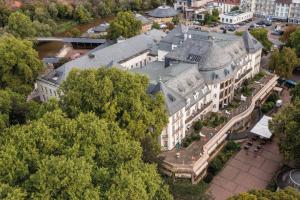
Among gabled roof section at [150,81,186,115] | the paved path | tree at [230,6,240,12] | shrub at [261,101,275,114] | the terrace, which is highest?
gabled roof section at [150,81,186,115]

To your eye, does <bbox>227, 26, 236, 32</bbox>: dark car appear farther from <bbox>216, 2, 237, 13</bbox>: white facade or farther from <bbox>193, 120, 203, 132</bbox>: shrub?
<bbox>193, 120, 203, 132</bbox>: shrub

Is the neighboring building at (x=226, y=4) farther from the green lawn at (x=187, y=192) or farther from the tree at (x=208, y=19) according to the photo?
the green lawn at (x=187, y=192)

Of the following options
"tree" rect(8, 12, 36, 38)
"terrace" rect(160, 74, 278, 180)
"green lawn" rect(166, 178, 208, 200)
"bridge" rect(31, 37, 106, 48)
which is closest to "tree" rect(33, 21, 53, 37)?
"bridge" rect(31, 37, 106, 48)

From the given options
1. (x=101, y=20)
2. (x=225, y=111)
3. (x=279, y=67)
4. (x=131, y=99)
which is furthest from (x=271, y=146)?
(x=101, y=20)

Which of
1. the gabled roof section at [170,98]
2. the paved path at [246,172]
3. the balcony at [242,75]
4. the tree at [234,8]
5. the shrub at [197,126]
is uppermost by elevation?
the gabled roof section at [170,98]

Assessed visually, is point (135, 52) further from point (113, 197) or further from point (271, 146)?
point (113, 197)

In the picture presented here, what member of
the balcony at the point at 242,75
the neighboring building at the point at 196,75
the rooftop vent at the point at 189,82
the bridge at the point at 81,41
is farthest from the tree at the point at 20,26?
the balcony at the point at 242,75
